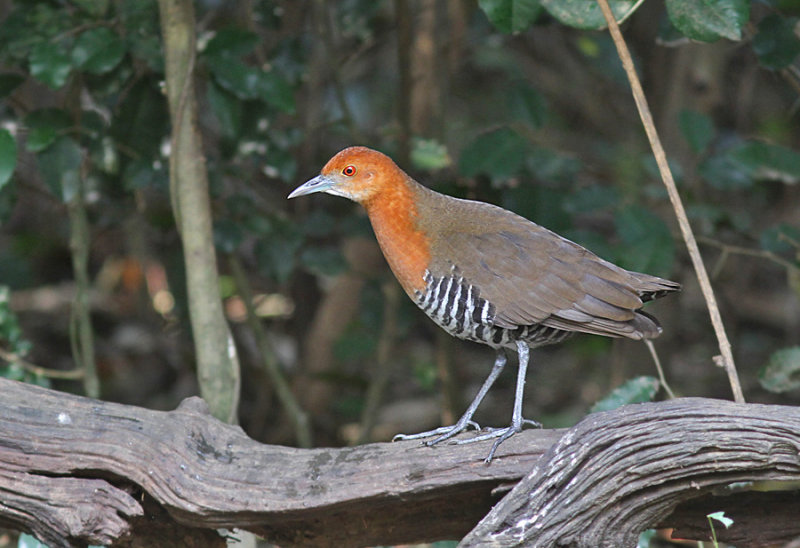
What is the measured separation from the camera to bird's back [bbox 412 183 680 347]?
3357 millimetres

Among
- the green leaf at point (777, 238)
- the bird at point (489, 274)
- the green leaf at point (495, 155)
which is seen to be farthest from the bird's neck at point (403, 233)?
the green leaf at point (777, 238)

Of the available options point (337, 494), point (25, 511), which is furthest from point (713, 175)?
point (25, 511)

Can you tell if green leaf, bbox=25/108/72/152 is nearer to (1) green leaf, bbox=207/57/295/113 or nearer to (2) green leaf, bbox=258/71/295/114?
(1) green leaf, bbox=207/57/295/113

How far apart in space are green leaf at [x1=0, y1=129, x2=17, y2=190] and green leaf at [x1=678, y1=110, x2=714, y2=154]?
9.50ft

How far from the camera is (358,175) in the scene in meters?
3.75

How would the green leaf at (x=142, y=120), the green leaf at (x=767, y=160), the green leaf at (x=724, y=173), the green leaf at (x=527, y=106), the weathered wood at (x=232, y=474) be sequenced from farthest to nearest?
the green leaf at (x=527, y=106) → the green leaf at (x=724, y=173) → the green leaf at (x=767, y=160) → the green leaf at (x=142, y=120) → the weathered wood at (x=232, y=474)

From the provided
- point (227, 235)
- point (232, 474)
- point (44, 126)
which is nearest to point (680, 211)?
point (232, 474)

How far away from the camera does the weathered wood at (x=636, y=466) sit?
9.39 ft

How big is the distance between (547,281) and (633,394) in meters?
0.61

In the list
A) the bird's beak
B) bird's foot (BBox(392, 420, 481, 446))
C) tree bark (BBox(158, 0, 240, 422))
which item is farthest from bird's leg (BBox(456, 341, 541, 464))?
tree bark (BBox(158, 0, 240, 422))

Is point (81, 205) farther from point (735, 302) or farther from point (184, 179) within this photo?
point (735, 302)

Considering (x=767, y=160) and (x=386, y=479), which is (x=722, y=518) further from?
(x=767, y=160)

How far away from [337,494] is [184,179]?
142 centimetres

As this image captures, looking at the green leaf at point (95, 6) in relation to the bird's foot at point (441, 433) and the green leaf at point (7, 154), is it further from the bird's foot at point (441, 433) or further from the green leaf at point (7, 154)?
the bird's foot at point (441, 433)
